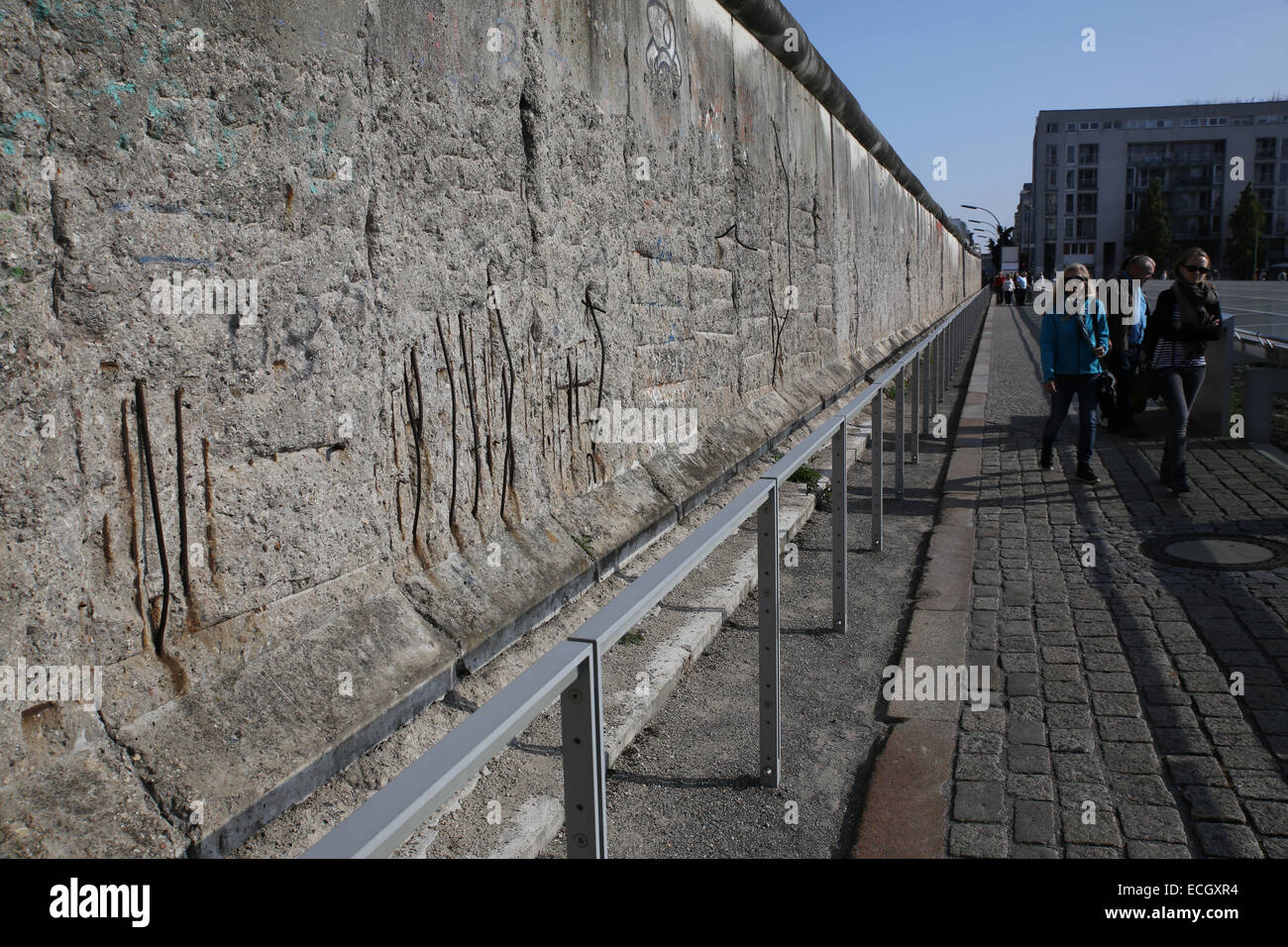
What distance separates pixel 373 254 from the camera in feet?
9.91

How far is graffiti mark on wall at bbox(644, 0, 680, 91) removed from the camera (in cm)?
524

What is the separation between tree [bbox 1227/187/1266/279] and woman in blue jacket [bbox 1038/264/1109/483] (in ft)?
329

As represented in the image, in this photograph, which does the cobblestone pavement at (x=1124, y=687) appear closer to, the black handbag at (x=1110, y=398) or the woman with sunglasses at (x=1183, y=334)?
the woman with sunglasses at (x=1183, y=334)

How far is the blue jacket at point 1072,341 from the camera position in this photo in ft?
25.8

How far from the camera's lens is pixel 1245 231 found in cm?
9575

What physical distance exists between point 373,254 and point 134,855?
1.68 m

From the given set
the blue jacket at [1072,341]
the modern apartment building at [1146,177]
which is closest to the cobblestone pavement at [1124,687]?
the blue jacket at [1072,341]

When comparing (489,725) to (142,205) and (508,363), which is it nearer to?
(142,205)

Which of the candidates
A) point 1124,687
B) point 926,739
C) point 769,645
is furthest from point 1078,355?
point 769,645

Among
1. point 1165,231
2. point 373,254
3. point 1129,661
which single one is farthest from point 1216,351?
point 1165,231
